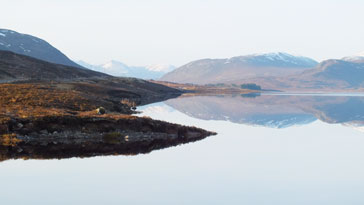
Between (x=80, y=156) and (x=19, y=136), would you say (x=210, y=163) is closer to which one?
(x=80, y=156)

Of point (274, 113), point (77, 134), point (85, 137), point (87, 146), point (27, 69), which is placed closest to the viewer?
point (87, 146)

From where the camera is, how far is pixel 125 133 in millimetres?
45531

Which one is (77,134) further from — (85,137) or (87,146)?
(87,146)

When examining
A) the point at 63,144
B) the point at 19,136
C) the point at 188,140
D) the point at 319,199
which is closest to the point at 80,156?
the point at 63,144

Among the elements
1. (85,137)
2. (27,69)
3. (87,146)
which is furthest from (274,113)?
(27,69)

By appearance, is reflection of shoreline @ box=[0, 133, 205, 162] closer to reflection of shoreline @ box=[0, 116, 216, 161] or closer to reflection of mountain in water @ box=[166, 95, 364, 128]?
reflection of shoreline @ box=[0, 116, 216, 161]

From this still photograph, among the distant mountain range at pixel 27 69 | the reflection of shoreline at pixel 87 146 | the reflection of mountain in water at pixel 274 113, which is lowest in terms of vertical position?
the reflection of shoreline at pixel 87 146

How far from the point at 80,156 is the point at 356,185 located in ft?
66.4

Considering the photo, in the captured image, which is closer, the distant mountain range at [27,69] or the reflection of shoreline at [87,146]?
the reflection of shoreline at [87,146]

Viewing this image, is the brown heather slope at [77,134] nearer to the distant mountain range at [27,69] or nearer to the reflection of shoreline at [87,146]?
the reflection of shoreline at [87,146]

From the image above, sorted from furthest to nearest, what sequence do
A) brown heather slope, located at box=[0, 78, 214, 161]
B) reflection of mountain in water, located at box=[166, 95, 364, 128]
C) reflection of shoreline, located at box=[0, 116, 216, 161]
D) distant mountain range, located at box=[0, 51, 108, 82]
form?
distant mountain range, located at box=[0, 51, 108, 82], reflection of mountain in water, located at box=[166, 95, 364, 128], brown heather slope, located at box=[0, 78, 214, 161], reflection of shoreline, located at box=[0, 116, 216, 161]

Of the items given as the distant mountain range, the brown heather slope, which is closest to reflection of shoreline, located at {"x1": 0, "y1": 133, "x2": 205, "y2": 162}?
the brown heather slope

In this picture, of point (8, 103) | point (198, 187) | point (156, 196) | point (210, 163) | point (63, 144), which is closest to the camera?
point (156, 196)

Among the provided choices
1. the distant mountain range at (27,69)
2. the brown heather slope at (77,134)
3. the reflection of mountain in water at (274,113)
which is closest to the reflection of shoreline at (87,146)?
the brown heather slope at (77,134)
